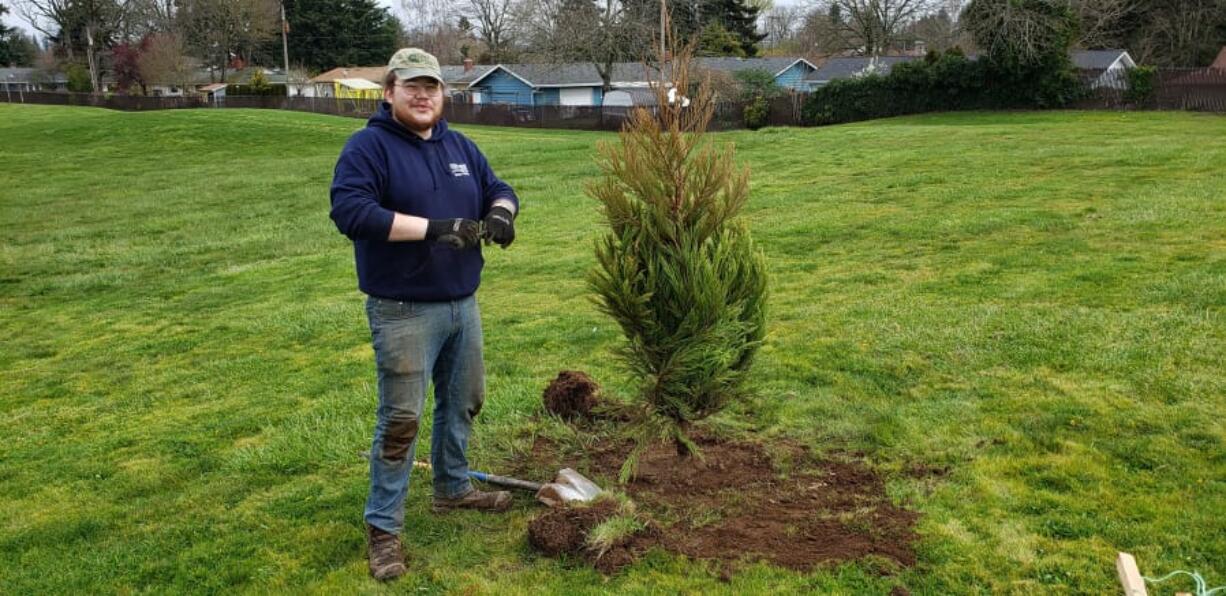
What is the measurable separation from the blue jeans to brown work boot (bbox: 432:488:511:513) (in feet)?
0.73

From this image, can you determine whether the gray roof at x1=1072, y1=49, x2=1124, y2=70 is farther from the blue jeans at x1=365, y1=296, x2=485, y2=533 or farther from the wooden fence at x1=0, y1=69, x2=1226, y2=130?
the blue jeans at x1=365, y1=296, x2=485, y2=533

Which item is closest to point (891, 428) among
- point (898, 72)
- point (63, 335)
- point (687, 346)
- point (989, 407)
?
point (989, 407)

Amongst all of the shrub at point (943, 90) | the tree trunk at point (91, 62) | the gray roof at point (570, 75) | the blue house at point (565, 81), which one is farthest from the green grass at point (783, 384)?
the tree trunk at point (91, 62)

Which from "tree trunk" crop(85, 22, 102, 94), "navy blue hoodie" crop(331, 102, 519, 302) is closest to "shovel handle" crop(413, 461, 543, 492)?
"navy blue hoodie" crop(331, 102, 519, 302)

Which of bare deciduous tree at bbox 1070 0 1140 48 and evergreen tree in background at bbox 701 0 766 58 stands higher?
evergreen tree in background at bbox 701 0 766 58

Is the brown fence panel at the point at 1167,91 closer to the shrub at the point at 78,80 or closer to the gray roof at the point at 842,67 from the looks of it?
the gray roof at the point at 842,67

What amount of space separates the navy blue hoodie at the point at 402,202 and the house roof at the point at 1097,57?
47.6m

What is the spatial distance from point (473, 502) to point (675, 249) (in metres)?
1.72

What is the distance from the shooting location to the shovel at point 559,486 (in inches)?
182

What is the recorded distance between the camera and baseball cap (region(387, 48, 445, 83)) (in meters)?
3.98

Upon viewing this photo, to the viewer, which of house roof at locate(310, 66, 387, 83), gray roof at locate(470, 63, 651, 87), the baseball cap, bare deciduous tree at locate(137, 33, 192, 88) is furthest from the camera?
house roof at locate(310, 66, 387, 83)

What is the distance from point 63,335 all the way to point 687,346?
28.8ft

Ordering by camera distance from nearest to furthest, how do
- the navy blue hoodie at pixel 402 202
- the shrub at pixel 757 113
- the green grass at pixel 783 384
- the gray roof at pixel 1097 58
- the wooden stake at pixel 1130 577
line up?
the wooden stake at pixel 1130 577
the navy blue hoodie at pixel 402 202
the green grass at pixel 783 384
the shrub at pixel 757 113
the gray roof at pixel 1097 58

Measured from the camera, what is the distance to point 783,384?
6355 millimetres
